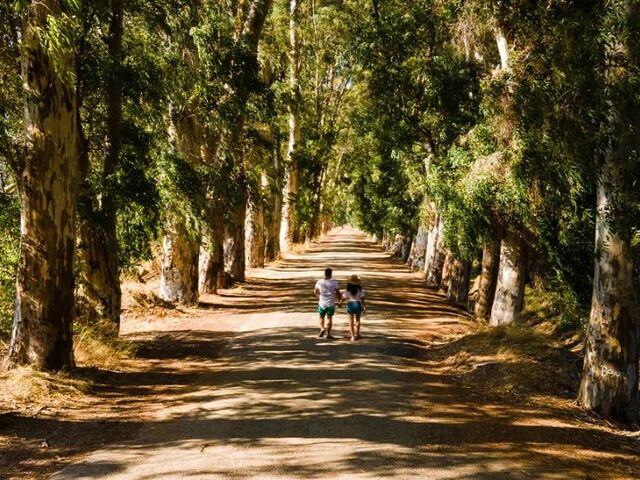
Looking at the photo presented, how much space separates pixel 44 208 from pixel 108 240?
10.2 ft

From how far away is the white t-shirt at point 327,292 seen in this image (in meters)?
13.8

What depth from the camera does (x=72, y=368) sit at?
31.8 feet

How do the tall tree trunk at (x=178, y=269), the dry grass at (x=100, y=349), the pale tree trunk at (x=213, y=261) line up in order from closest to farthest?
the dry grass at (x=100, y=349) → the tall tree trunk at (x=178, y=269) → the pale tree trunk at (x=213, y=261)

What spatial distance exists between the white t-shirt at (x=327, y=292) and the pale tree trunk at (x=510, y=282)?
4.39 meters

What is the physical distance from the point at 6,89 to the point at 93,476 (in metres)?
8.19

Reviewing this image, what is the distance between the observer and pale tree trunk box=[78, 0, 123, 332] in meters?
11.9

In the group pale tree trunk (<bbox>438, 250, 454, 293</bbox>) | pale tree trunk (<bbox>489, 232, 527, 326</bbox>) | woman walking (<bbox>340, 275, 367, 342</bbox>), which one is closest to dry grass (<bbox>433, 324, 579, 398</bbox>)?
pale tree trunk (<bbox>489, 232, 527, 326</bbox>)

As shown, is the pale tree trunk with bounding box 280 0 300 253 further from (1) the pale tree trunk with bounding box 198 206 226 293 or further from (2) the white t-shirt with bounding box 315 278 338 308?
(2) the white t-shirt with bounding box 315 278 338 308

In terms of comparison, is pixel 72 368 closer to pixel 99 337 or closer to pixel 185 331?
pixel 99 337

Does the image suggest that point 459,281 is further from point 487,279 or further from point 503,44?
point 503,44

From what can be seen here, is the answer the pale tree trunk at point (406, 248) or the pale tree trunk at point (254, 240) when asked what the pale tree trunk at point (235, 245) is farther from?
the pale tree trunk at point (406, 248)

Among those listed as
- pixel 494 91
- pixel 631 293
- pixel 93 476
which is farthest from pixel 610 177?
pixel 93 476

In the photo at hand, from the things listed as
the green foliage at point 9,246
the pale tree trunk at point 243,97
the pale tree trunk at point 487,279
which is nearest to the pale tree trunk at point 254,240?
the pale tree trunk at point 243,97

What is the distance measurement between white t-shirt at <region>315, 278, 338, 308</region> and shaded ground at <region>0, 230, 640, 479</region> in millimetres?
838
